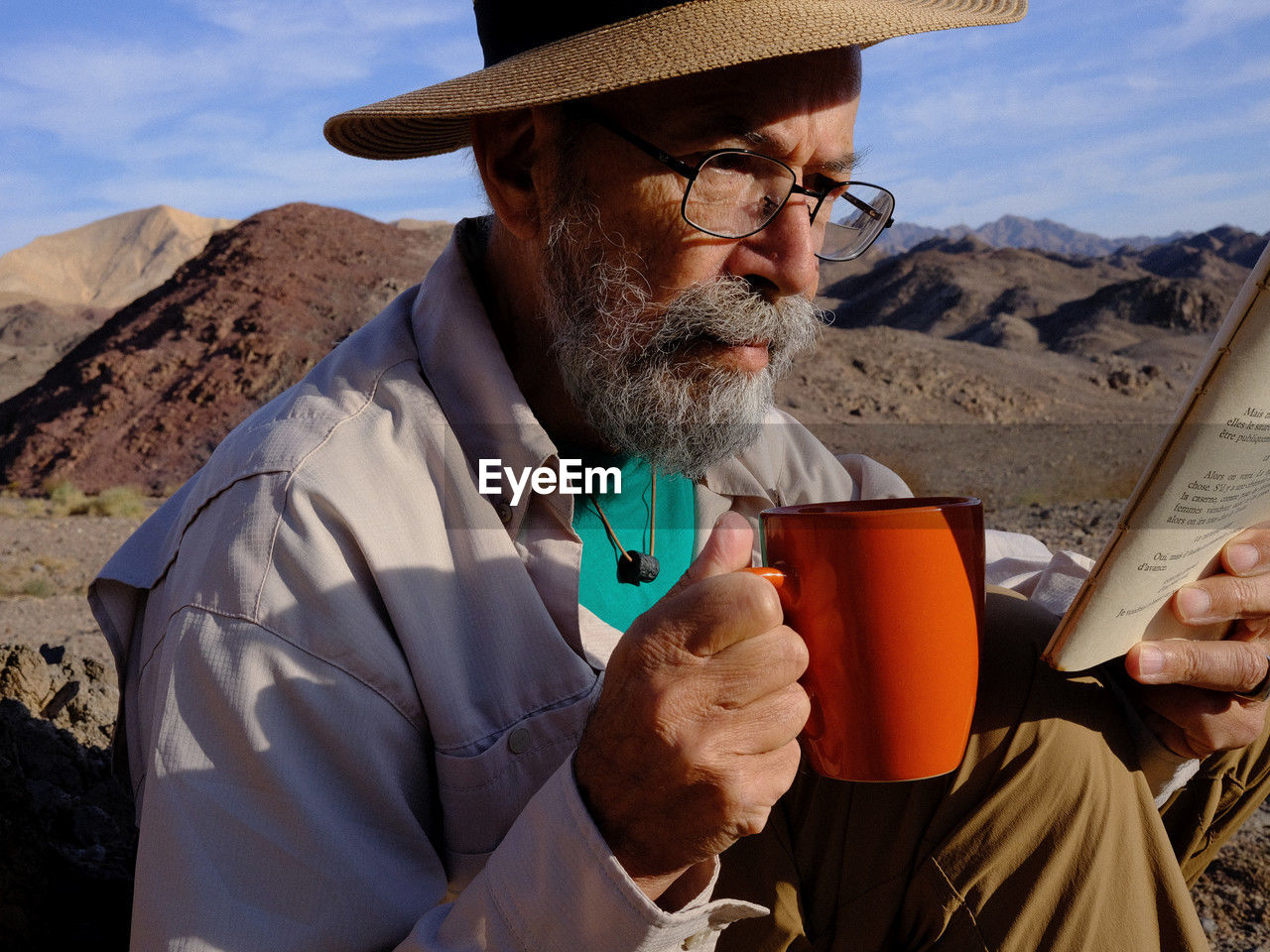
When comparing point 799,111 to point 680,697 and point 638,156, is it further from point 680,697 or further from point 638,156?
point 680,697

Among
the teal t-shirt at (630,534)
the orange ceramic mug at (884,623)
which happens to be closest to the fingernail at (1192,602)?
the orange ceramic mug at (884,623)

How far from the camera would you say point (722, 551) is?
1.14m

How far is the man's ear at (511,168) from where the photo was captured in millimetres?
1874

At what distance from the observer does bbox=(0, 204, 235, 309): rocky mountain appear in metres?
79.6

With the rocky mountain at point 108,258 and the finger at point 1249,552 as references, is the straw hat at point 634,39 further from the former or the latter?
the rocky mountain at point 108,258

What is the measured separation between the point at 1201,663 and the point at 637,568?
89 centimetres

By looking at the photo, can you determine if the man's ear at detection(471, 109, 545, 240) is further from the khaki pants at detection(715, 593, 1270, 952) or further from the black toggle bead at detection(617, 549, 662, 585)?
the khaki pants at detection(715, 593, 1270, 952)

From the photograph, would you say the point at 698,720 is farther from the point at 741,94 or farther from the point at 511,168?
the point at 511,168

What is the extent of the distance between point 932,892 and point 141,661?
121 cm

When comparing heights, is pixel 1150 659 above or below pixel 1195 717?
above

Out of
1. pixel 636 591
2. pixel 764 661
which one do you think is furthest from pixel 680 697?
pixel 636 591

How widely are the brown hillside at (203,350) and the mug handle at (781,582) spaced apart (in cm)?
1585

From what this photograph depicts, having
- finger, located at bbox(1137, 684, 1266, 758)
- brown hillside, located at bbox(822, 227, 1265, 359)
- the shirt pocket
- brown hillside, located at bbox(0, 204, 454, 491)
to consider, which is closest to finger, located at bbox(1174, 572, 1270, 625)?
finger, located at bbox(1137, 684, 1266, 758)

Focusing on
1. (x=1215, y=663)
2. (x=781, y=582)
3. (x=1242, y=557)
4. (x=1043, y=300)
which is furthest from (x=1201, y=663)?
(x=1043, y=300)
